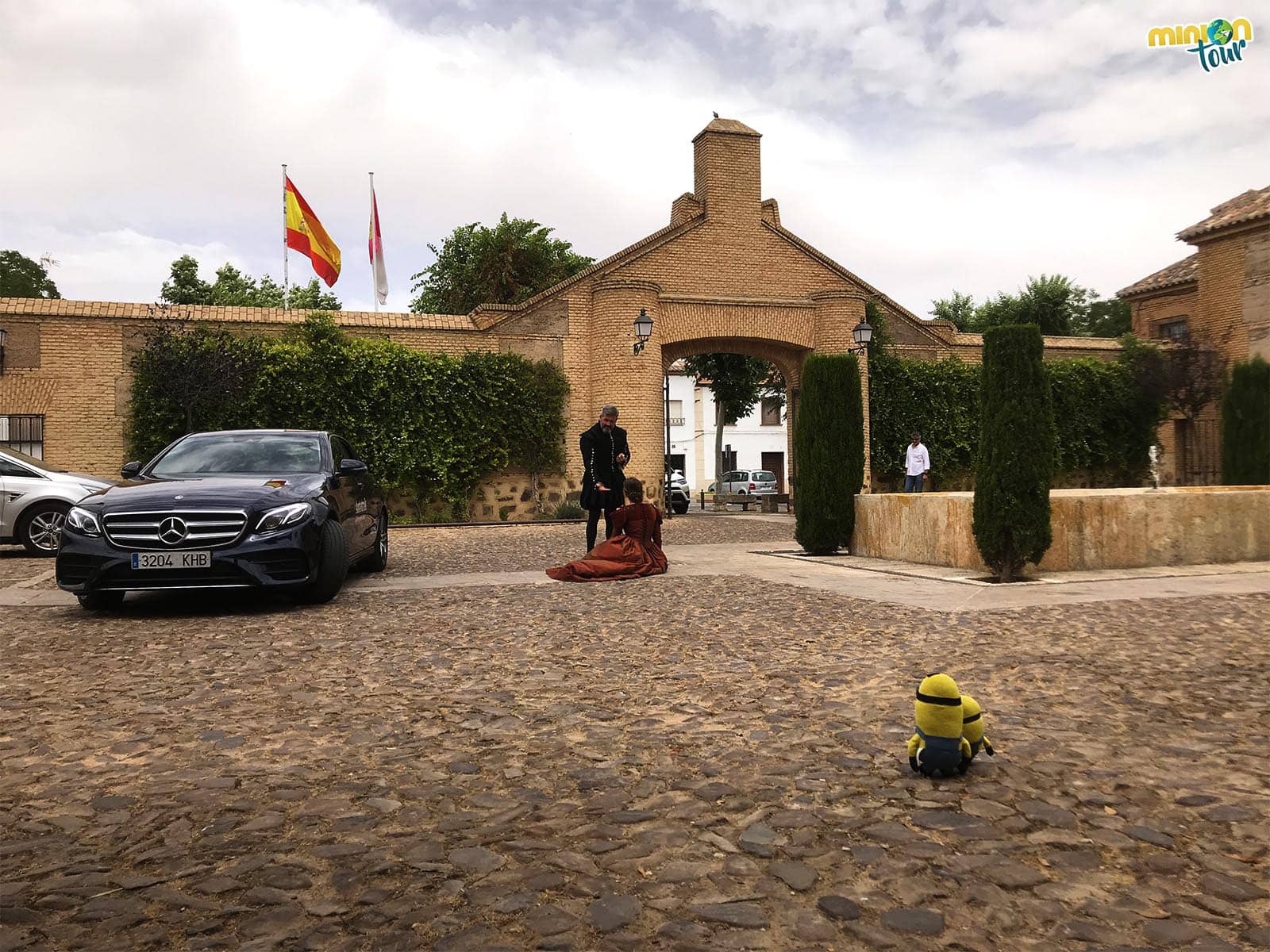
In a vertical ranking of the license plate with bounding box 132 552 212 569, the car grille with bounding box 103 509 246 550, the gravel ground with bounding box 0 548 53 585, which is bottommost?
the gravel ground with bounding box 0 548 53 585

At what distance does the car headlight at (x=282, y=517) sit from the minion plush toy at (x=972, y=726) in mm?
5678

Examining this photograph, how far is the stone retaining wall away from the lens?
1002cm

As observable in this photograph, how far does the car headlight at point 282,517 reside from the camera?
7473mm

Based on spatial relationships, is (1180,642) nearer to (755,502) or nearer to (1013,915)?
(1013,915)

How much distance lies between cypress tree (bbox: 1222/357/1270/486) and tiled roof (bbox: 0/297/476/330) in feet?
50.8

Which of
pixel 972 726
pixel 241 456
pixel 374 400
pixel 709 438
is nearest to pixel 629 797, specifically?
pixel 972 726

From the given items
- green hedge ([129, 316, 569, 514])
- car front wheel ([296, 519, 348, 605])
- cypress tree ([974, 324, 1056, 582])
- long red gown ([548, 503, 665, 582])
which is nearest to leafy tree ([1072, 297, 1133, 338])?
green hedge ([129, 316, 569, 514])

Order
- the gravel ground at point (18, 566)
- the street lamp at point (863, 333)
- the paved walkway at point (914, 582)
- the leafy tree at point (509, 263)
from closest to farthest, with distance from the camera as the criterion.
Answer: the paved walkway at point (914, 582), the gravel ground at point (18, 566), the street lamp at point (863, 333), the leafy tree at point (509, 263)

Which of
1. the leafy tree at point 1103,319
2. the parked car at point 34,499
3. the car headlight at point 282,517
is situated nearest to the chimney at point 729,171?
the parked car at point 34,499

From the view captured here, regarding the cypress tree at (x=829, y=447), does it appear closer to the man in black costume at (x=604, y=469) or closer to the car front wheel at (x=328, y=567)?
the man in black costume at (x=604, y=469)

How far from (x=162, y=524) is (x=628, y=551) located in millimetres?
4432

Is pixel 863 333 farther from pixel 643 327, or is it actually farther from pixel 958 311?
pixel 958 311

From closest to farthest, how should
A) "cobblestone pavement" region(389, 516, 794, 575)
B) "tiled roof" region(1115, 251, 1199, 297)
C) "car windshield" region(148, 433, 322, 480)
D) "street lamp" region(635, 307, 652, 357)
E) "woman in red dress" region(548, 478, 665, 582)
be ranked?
"car windshield" region(148, 433, 322, 480)
"woman in red dress" region(548, 478, 665, 582)
"cobblestone pavement" region(389, 516, 794, 575)
"street lamp" region(635, 307, 652, 357)
"tiled roof" region(1115, 251, 1199, 297)

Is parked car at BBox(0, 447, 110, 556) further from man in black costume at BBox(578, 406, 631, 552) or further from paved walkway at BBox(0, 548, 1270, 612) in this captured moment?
man in black costume at BBox(578, 406, 631, 552)
